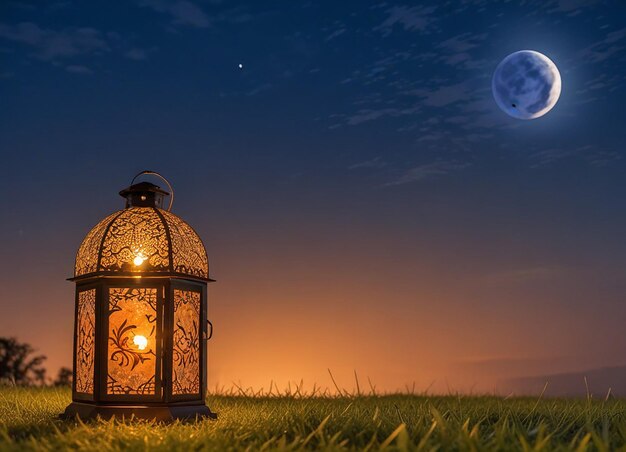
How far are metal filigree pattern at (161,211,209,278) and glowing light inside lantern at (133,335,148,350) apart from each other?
2.53ft

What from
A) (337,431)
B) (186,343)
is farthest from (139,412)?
(337,431)

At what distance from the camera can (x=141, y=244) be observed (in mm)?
7824

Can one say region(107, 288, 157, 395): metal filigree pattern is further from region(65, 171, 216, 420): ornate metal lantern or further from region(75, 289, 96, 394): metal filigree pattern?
region(75, 289, 96, 394): metal filigree pattern

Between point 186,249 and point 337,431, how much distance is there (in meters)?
3.14

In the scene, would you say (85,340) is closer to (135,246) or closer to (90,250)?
(90,250)

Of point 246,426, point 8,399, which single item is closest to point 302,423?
point 246,426

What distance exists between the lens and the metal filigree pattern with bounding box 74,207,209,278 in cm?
779

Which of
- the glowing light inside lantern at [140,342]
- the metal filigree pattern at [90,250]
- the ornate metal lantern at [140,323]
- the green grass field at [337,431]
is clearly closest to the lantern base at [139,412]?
the ornate metal lantern at [140,323]

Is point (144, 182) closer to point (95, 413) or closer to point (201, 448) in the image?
point (95, 413)

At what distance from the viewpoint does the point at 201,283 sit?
822 centimetres

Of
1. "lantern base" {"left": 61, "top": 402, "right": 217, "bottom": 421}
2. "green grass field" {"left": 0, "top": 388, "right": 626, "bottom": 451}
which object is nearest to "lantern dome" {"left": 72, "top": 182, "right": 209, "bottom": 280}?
"lantern base" {"left": 61, "top": 402, "right": 217, "bottom": 421}

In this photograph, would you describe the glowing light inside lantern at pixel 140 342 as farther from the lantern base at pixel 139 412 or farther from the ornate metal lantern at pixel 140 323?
the lantern base at pixel 139 412

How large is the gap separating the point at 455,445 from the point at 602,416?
10.2 ft

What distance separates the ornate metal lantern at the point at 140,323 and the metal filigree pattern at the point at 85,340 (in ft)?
0.03
